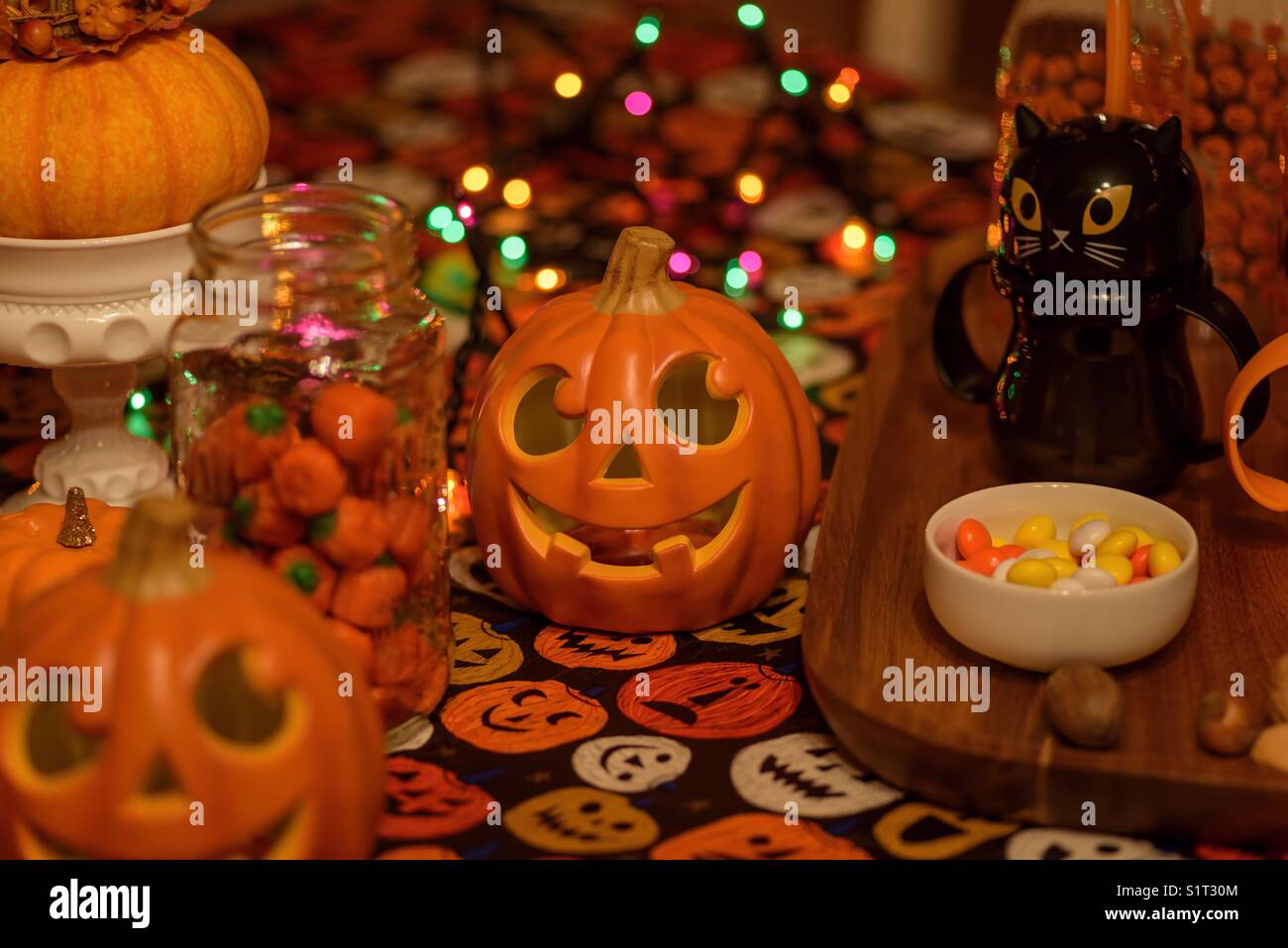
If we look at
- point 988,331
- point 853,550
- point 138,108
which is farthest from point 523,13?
point 853,550

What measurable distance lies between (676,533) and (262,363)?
0.30 m

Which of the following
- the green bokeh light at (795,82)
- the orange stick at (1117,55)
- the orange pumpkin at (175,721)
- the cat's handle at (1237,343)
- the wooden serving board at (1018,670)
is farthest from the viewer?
the green bokeh light at (795,82)

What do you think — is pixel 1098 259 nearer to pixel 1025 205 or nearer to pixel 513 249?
pixel 1025 205

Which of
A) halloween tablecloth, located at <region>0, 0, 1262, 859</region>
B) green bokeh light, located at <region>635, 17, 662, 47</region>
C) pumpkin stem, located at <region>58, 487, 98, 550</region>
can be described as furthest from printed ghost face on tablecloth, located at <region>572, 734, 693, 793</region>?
green bokeh light, located at <region>635, 17, 662, 47</region>

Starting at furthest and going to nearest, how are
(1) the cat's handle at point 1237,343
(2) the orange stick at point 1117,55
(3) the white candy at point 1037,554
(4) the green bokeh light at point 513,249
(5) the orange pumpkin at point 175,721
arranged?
(4) the green bokeh light at point 513,249 → (2) the orange stick at point 1117,55 → (1) the cat's handle at point 1237,343 → (3) the white candy at point 1037,554 → (5) the orange pumpkin at point 175,721

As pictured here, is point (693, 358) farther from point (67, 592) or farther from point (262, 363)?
point (67, 592)

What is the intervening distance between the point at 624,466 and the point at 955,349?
27 centimetres

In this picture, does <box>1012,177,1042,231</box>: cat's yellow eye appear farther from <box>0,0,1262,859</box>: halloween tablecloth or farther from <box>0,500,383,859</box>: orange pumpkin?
<box>0,500,383,859</box>: orange pumpkin

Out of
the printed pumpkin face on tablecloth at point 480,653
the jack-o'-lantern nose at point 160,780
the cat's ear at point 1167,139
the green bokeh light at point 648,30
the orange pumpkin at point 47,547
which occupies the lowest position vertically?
the printed pumpkin face on tablecloth at point 480,653

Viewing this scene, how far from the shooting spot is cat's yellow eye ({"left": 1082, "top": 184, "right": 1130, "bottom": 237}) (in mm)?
953

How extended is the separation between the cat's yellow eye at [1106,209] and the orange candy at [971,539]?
0.20 metres

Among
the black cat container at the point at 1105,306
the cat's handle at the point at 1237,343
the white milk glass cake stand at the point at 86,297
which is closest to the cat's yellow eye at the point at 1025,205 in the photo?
the black cat container at the point at 1105,306

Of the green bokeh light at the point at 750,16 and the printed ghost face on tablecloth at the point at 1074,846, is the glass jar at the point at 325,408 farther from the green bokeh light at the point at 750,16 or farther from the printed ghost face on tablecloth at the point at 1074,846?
the green bokeh light at the point at 750,16

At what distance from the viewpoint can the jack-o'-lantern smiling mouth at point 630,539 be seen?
0.97 metres
